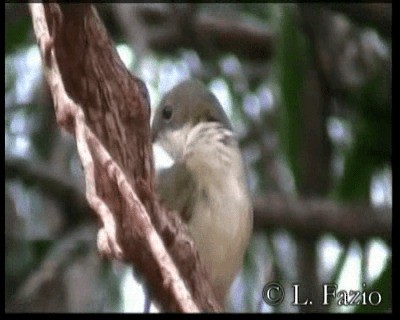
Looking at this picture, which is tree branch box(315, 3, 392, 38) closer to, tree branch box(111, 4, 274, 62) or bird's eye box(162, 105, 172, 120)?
tree branch box(111, 4, 274, 62)

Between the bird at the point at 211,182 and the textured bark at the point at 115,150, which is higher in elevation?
the textured bark at the point at 115,150

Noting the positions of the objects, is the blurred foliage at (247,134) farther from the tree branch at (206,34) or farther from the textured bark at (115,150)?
the textured bark at (115,150)

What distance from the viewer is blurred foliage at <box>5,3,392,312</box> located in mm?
1270

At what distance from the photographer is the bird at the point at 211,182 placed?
91 cm

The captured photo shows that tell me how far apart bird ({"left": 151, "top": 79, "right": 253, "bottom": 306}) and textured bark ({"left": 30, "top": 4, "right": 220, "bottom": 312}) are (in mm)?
338

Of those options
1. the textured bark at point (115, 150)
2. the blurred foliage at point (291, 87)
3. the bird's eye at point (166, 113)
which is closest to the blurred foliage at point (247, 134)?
the blurred foliage at point (291, 87)

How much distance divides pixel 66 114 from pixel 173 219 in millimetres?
88

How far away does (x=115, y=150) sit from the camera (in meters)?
0.52

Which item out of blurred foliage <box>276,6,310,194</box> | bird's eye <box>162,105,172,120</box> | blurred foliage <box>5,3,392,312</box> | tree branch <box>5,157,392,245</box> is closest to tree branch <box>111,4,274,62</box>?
blurred foliage <box>5,3,392,312</box>

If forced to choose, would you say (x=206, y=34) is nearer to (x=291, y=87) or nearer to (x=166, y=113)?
(x=291, y=87)

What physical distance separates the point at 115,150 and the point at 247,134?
1.10m

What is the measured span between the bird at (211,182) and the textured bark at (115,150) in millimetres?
338

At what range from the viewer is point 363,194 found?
1.35m

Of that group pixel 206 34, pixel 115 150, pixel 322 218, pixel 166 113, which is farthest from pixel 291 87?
pixel 115 150
